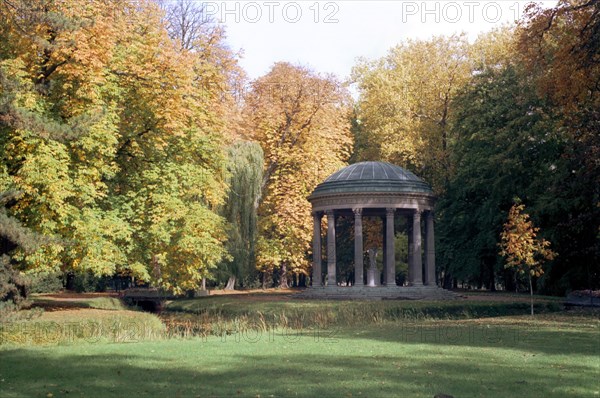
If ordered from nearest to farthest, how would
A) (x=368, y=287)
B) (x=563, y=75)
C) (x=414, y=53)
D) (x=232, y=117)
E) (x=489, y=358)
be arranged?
(x=489, y=358), (x=563, y=75), (x=368, y=287), (x=232, y=117), (x=414, y=53)

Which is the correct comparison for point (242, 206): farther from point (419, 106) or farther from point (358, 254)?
point (419, 106)

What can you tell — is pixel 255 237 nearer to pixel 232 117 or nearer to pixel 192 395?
pixel 232 117

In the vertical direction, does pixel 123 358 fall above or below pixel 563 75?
below

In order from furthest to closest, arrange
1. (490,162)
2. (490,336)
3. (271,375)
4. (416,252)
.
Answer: (490,162) < (416,252) < (490,336) < (271,375)

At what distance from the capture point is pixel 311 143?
55.1 metres

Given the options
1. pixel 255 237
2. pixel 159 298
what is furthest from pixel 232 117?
pixel 159 298

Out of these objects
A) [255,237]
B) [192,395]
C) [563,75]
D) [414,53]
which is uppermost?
[414,53]

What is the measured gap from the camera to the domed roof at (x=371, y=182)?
141ft

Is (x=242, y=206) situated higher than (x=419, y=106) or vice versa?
(x=419, y=106)

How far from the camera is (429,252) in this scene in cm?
4584

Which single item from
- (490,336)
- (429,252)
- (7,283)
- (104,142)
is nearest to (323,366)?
(490,336)

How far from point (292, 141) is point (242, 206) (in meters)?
9.84

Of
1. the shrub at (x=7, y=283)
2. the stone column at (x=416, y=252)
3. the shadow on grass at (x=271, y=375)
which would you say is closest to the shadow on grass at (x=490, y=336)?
the shadow on grass at (x=271, y=375)

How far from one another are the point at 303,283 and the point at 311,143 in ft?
86.1
